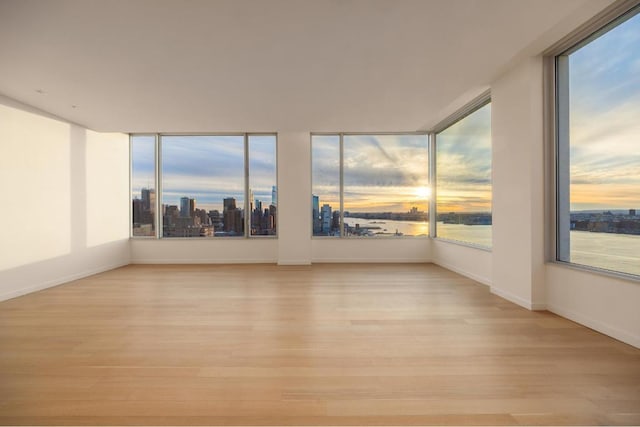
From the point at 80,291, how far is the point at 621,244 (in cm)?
658

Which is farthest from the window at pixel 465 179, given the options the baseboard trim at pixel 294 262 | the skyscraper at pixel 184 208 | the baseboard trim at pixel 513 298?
the skyscraper at pixel 184 208

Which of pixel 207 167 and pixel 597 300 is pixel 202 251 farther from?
pixel 597 300

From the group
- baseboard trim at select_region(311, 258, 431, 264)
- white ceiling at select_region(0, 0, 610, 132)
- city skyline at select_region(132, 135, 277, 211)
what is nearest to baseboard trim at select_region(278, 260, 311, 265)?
baseboard trim at select_region(311, 258, 431, 264)

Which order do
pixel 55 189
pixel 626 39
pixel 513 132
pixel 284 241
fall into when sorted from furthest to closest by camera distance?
1. pixel 284 241
2. pixel 55 189
3. pixel 513 132
4. pixel 626 39

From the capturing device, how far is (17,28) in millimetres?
2926

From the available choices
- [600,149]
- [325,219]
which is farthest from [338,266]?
[600,149]

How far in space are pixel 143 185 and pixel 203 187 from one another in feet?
4.36

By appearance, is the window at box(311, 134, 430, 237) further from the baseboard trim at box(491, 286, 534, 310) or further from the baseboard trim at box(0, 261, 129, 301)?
the baseboard trim at box(0, 261, 129, 301)

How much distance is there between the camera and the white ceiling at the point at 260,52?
2732mm

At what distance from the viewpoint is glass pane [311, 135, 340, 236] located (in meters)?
7.61

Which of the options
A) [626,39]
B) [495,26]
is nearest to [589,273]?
[626,39]

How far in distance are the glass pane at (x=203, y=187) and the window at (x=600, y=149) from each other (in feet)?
19.8

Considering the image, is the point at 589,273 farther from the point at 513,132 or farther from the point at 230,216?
Answer: the point at 230,216

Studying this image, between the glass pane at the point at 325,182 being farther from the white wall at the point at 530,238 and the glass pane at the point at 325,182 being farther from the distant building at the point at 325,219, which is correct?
the white wall at the point at 530,238
